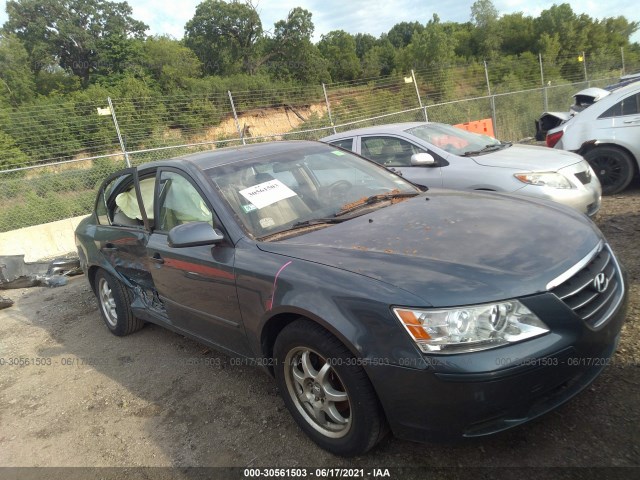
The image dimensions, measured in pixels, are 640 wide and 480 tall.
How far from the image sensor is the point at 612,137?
6.68m

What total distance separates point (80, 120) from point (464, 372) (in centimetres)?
1547

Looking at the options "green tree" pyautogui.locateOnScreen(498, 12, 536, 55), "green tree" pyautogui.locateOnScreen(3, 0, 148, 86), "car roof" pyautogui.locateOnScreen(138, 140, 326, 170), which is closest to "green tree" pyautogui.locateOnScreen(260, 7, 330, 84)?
"green tree" pyautogui.locateOnScreen(3, 0, 148, 86)

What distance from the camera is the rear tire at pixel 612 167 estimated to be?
6.64 meters

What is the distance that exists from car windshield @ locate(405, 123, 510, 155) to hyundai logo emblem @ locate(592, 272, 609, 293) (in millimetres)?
3611

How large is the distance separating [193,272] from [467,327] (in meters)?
1.84

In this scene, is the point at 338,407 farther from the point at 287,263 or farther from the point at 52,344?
the point at 52,344

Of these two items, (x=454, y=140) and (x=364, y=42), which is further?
(x=364, y=42)

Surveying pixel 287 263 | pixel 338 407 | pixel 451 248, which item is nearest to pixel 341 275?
pixel 287 263

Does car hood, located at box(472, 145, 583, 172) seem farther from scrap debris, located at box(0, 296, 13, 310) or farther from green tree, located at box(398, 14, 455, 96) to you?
green tree, located at box(398, 14, 455, 96)

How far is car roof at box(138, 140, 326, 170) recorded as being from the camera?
3.37m

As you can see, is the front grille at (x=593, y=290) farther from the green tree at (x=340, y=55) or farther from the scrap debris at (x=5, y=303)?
the green tree at (x=340, y=55)

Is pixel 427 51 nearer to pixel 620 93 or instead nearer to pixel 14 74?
pixel 14 74

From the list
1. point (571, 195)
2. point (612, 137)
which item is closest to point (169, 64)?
point (612, 137)

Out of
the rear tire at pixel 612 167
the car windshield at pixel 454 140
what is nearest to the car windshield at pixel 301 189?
the car windshield at pixel 454 140
